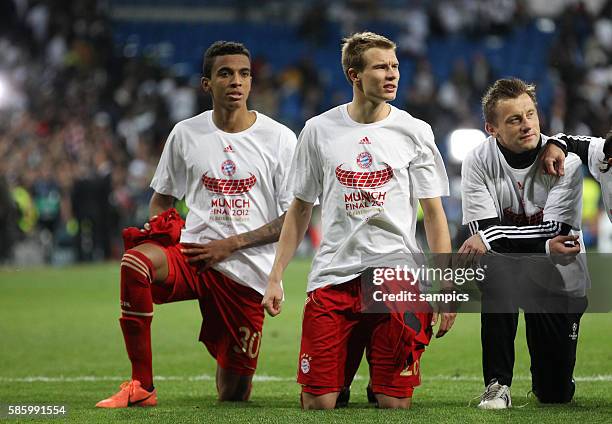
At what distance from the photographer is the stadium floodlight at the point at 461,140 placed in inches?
907

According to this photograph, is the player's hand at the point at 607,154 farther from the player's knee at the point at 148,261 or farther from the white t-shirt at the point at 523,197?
the player's knee at the point at 148,261

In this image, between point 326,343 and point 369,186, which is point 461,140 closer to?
point 369,186

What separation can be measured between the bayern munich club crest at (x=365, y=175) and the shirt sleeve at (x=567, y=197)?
0.82 m

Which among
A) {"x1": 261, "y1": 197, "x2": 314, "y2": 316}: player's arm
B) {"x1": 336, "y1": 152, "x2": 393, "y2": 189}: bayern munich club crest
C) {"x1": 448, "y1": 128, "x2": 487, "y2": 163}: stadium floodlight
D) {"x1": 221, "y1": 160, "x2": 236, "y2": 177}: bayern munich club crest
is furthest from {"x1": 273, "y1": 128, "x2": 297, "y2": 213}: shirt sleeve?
{"x1": 448, "y1": 128, "x2": 487, "y2": 163}: stadium floodlight

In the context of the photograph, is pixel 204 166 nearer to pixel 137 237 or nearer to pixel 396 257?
pixel 137 237

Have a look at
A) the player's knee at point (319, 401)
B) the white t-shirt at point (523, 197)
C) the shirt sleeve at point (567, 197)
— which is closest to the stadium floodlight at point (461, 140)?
the white t-shirt at point (523, 197)

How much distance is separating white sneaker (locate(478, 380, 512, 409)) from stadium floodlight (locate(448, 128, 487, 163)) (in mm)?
17425

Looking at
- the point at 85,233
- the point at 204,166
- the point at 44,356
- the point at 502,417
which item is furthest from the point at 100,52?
the point at 502,417

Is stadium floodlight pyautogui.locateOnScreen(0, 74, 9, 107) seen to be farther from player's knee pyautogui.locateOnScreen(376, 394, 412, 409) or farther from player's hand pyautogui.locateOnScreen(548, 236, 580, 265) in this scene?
player's hand pyautogui.locateOnScreen(548, 236, 580, 265)

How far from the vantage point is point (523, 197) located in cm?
602

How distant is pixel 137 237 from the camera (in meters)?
6.36

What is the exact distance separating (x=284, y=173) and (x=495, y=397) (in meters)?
1.79

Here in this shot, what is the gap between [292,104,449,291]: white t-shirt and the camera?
5.94m

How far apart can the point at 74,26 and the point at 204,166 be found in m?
18.6
